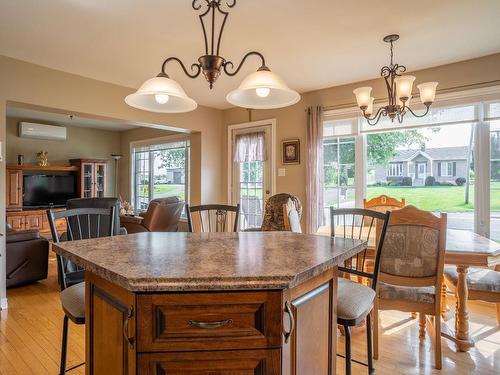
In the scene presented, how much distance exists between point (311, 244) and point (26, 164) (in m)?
7.04

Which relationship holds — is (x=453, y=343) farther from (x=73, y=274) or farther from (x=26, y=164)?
(x=26, y=164)

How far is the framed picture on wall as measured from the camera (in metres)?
4.62

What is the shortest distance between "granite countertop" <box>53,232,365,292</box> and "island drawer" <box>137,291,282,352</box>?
46mm

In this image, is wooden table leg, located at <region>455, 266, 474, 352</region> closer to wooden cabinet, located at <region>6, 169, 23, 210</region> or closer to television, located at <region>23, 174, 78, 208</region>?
wooden cabinet, located at <region>6, 169, 23, 210</region>

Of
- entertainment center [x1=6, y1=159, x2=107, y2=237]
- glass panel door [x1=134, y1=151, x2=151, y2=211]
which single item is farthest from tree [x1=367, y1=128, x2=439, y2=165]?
entertainment center [x1=6, y1=159, x2=107, y2=237]

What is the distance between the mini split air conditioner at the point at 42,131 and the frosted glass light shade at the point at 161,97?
573cm

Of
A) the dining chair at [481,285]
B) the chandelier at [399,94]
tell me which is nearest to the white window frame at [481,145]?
the chandelier at [399,94]

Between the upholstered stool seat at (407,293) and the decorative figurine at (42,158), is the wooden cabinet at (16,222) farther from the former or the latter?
the upholstered stool seat at (407,293)

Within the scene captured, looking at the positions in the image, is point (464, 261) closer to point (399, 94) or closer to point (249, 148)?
point (399, 94)

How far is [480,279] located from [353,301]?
1523mm

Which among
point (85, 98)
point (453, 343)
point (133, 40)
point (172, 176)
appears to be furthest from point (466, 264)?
point (172, 176)

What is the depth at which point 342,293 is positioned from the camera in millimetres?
1660

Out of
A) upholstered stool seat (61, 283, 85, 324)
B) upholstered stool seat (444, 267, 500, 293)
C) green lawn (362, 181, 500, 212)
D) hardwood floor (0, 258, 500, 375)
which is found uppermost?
green lawn (362, 181, 500, 212)

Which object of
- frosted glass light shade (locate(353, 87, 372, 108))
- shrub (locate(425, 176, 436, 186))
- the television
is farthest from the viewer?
the television
